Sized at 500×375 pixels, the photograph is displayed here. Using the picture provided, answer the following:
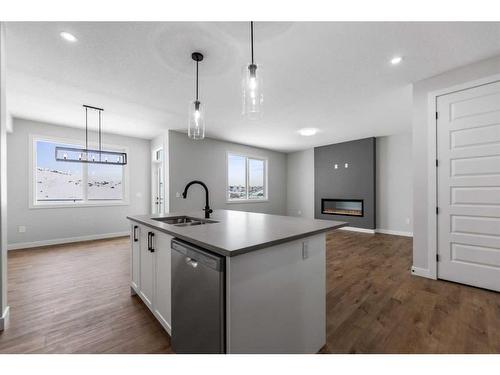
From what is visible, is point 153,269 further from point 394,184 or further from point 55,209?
point 394,184

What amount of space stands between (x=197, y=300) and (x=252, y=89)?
148cm

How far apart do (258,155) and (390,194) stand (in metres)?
3.92

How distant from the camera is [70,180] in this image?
16.6 feet

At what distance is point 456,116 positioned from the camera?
2646 mm

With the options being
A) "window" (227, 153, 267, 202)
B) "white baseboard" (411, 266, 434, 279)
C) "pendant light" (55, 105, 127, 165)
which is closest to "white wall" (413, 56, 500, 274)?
"white baseboard" (411, 266, 434, 279)

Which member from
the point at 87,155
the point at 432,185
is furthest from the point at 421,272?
the point at 87,155

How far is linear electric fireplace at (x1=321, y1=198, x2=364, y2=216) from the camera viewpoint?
20.7 ft

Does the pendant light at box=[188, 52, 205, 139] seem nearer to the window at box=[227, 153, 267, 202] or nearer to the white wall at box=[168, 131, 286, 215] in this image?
the white wall at box=[168, 131, 286, 215]

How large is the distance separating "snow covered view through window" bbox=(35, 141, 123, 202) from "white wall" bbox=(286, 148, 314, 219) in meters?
5.42

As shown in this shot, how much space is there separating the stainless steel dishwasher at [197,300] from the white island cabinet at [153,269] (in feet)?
0.76

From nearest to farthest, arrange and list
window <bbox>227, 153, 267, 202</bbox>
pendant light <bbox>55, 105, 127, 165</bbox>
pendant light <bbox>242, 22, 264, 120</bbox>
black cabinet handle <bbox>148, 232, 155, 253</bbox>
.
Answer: pendant light <bbox>242, 22, 264, 120</bbox> < black cabinet handle <bbox>148, 232, 155, 253</bbox> < pendant light <bbox>55, 105, 127, 165</bbox> < window <bbox>227, 153, 267, 202</bbox>

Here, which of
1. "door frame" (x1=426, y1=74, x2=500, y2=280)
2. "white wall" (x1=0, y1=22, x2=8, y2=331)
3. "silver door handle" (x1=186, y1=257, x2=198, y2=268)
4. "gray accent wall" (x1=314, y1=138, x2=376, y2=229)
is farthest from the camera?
"gray accent wall" (x1=314, y1=138, x2=376, y2=229)
